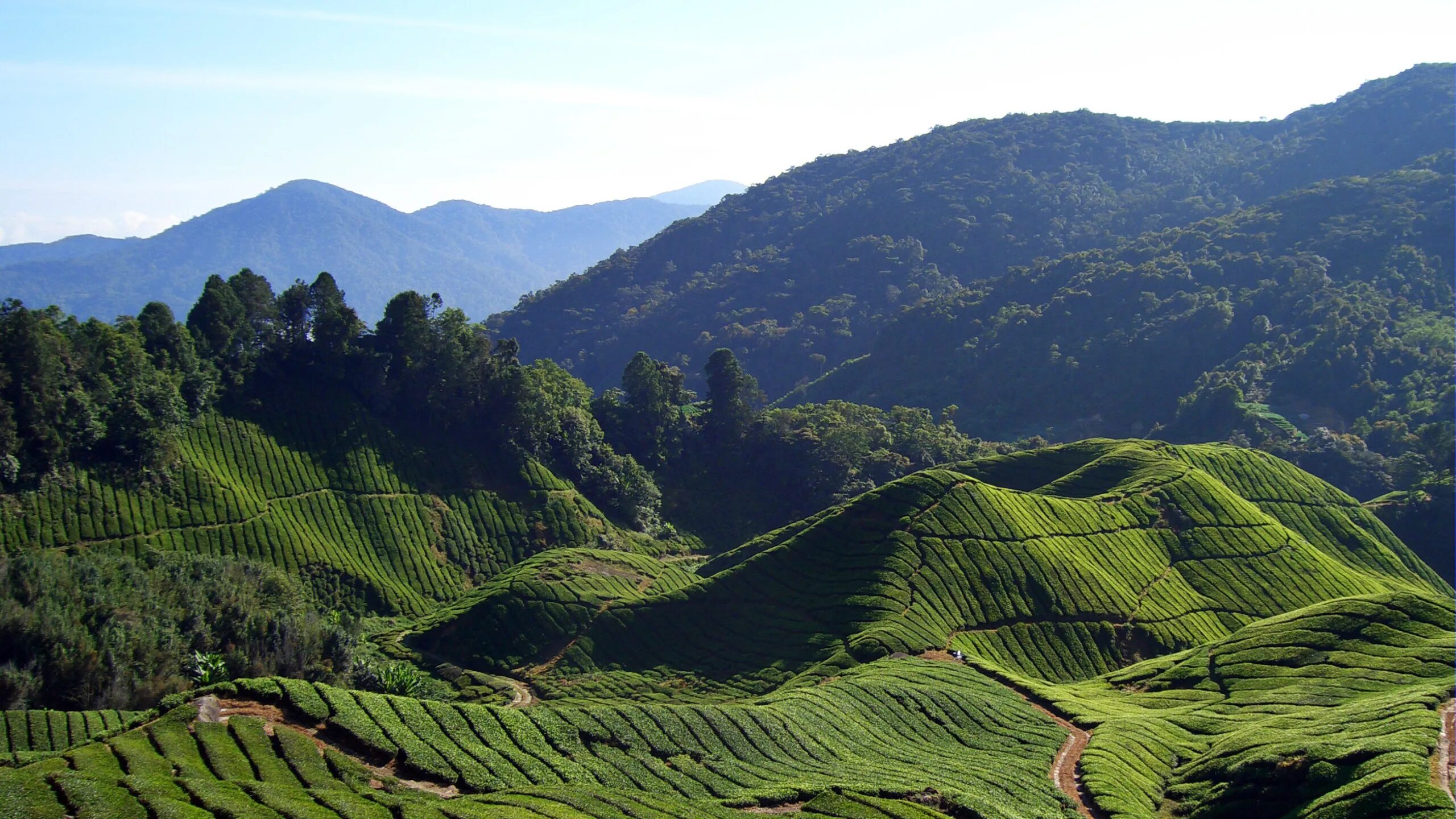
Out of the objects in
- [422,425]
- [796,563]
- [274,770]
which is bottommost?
[796,563]

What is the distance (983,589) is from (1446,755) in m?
26.3

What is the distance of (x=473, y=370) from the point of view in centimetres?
8394

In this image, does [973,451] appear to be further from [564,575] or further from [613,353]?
[613,353]

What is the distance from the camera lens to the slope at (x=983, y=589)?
5044 centimetres

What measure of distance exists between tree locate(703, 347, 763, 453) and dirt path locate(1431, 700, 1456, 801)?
7148 cm

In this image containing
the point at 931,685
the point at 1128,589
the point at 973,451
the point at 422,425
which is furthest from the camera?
the point at 973,451

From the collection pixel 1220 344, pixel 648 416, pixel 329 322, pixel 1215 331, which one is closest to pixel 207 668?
pixel 329 322

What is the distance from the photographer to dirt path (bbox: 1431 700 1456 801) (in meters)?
27.0

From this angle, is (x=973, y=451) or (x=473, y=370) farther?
(x=973, y=451)

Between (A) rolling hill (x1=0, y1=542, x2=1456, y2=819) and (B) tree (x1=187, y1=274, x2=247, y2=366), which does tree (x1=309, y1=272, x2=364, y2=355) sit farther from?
(A) rolling hill (x1=0, y1=542, x2=1456, y2=819)

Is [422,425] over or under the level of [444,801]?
over

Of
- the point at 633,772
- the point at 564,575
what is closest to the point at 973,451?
the point at 564,575

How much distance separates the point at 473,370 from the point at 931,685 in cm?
5370

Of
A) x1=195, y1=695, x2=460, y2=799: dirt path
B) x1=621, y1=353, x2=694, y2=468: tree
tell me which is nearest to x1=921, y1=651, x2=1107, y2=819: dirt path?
x1=195, y1=695, x2=460, y2=799: dirt path
